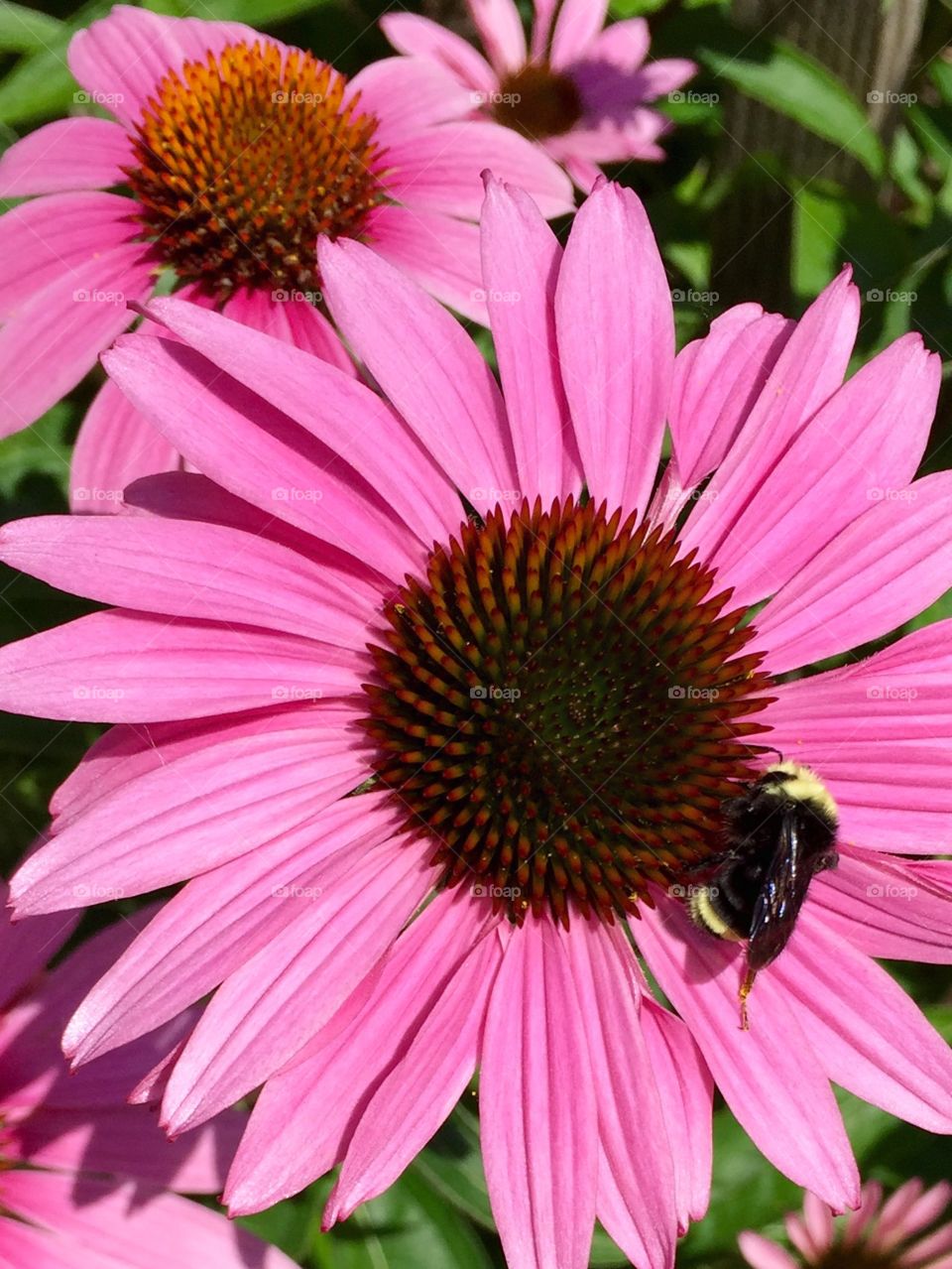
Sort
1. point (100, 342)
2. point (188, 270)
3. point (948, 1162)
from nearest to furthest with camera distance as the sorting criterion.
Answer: point (100, 342) → point (188, 270) → point (948, 1162)

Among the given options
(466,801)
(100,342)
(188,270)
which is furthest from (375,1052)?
Result: (188,270)

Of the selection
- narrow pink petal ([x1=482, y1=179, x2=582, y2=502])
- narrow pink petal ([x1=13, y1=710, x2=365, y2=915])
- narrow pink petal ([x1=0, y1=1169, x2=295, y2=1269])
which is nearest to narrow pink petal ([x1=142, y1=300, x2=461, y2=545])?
narrow pink petal ([x1=482, y1=179, x2=582, y2=502])

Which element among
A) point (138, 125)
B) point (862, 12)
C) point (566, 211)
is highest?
point (862, 12)

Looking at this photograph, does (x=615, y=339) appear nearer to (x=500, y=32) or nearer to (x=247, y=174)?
(x=247, y=174)

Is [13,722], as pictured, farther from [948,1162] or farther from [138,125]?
[948,1162]

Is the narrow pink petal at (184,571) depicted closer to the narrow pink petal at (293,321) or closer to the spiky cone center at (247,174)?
the narrow pink petal at (293,321)

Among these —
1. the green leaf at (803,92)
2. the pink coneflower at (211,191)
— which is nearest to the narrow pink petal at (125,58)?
the pink coneflower at (211,191)

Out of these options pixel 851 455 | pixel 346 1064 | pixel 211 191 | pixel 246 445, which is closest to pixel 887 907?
pixel 851 455

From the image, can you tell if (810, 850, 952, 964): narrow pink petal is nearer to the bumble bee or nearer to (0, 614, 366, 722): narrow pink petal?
the bumble bee
